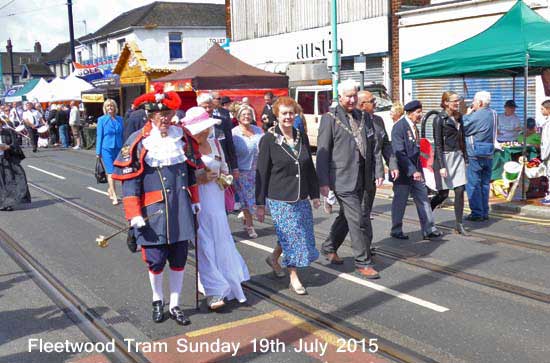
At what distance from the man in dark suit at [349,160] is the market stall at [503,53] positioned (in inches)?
193

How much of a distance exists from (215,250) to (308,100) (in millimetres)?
15102

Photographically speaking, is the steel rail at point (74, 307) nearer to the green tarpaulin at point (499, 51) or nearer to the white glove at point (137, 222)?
the white glove at point (137, 222)

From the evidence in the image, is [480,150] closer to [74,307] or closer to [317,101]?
[74,307]

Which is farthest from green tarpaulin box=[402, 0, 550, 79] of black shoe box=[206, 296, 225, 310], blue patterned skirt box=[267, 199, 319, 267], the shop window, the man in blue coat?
the shop window

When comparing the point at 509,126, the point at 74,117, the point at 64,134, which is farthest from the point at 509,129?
the point at 64,134

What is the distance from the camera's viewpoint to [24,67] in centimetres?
8881

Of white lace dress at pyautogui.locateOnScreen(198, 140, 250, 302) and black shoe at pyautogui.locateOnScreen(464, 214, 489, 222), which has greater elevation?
white lace dress at pyautogui.locateOnScreen(198, 140, 250, 302)

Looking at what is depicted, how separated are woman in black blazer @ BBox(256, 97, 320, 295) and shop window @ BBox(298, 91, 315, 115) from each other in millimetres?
14281

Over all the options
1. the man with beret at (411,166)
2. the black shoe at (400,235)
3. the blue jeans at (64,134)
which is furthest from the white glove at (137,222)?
the blue jeans at (64,134)

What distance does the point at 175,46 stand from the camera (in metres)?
46.0

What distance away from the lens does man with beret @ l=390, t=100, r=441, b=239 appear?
8.22 meters

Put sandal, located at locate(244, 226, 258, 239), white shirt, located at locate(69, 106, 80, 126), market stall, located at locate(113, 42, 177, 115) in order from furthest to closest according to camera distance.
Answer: white shirt, located at locate(69, 106, 80, 126)
market stall, located at locate(113, 42, 177, 115)
sandal, located at locate(244, 226, 258, 239)

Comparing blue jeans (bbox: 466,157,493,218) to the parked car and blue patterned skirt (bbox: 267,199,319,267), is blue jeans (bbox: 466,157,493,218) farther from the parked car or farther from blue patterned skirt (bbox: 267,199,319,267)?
the parked car

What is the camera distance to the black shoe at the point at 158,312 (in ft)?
17.9
